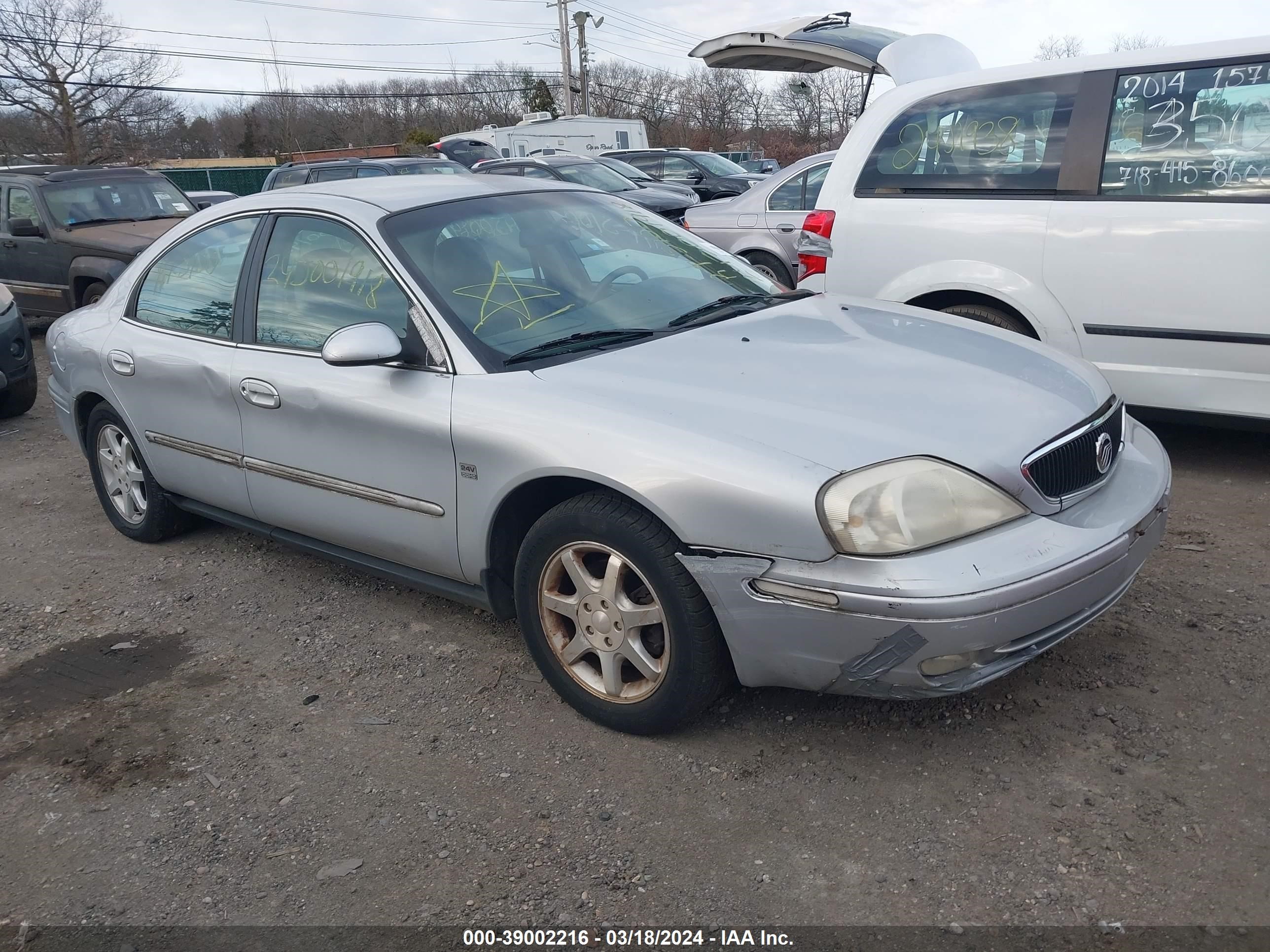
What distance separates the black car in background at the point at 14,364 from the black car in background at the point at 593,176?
6943mm

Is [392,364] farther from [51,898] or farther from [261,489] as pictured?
[51,898]

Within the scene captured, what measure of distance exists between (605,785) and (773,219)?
7344mm

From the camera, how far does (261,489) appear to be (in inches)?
152

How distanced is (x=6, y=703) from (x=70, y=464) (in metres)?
3.40

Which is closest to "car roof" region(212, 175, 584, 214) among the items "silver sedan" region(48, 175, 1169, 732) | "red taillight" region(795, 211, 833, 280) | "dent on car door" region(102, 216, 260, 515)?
"silver sedan" region(48, 175, 1169, 732)

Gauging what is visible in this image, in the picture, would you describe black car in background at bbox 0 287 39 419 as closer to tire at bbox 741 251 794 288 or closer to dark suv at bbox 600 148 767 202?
tire at bbox 741 251 794 288

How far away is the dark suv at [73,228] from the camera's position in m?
10.1

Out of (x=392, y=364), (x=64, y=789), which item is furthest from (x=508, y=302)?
(x=64, y=789)

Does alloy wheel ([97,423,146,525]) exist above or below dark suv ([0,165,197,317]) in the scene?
below

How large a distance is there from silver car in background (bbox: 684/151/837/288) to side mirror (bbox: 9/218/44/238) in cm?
660

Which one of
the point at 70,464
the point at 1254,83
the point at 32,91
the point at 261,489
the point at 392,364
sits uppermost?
the point at 32,91

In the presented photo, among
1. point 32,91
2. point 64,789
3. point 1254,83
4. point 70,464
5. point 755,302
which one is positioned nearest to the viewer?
point 64,789

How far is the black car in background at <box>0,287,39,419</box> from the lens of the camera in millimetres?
7465

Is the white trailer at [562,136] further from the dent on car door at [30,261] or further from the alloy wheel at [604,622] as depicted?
the alloy wheel at [604,622]
